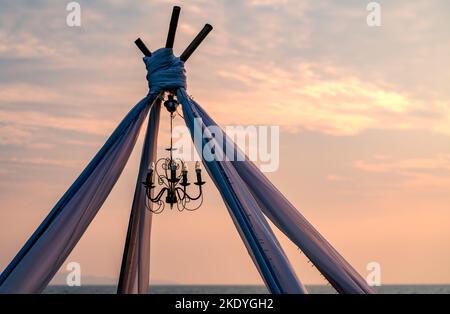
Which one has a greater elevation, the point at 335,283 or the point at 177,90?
the point at 177,90

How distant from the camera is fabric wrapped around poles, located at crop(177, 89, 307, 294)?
885 centimetres

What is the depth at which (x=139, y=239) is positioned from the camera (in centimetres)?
1182

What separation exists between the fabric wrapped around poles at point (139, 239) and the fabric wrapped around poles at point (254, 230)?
175 centimetres

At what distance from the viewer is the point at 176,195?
37.6 feet

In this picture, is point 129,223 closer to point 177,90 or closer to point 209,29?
point 177,90

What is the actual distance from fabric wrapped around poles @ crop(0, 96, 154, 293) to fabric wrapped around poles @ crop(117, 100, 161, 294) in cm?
128

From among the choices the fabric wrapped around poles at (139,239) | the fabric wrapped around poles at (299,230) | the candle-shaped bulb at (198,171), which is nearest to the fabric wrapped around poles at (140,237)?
the fabric wrapped around poles at (139,239)

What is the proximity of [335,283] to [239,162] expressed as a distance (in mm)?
1824

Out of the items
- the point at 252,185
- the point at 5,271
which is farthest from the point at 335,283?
the point at 5,271

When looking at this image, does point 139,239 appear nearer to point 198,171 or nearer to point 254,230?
point 198,171

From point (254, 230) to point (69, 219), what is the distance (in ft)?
6.87

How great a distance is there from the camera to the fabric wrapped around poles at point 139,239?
1179 centimetres

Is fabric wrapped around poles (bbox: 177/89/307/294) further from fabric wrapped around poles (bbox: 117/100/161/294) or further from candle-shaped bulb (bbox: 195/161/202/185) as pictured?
fabric wrapped around poles (bbox: 117/100/161/294)
